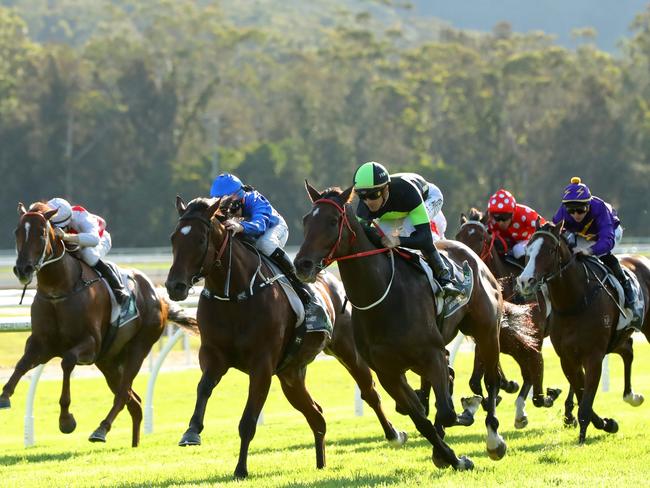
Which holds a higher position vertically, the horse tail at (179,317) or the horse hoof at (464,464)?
the horse hoof at (464,464)

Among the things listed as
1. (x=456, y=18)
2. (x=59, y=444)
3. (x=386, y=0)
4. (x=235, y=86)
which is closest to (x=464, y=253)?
(x=59, y=444)

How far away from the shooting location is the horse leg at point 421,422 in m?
7.05

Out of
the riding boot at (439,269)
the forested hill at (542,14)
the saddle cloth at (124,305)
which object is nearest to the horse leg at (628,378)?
the riding boot at (439,269)

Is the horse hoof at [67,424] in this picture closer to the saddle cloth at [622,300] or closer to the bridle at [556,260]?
the bridle at [556,260]

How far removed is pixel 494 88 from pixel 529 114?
222cm

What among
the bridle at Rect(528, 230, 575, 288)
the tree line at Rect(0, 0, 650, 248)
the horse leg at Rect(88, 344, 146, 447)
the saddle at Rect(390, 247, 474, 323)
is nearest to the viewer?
the saddle at Rect(390, 247, 474, 323)

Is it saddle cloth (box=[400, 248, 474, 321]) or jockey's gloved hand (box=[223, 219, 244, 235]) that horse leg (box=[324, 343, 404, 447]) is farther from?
jockey's gloved hand (box=[223, 219, 244, 235])

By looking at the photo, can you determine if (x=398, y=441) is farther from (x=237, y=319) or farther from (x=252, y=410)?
(x=237, y=319)

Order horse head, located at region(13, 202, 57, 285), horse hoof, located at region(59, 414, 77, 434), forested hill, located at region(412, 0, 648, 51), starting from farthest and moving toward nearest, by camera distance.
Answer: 1. forested hill, located at region(412, 0, 648, 51)
2. horse hoof, located at region(59, 414, 77, 434)
3. horse head, located at region(13, 202, 57, 285)

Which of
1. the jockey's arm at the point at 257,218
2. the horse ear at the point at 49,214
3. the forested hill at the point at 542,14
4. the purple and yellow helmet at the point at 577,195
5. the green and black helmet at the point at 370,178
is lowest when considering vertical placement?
the horse ear at the point at 49,214

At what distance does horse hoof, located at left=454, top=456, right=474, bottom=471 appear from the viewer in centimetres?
712

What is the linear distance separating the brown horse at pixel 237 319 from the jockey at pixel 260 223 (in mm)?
160

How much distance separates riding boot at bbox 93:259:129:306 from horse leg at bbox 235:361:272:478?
2884 millimetres

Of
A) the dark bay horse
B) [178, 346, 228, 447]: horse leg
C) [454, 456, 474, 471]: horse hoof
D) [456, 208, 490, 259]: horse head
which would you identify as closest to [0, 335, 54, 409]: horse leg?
[178, 346, 228, 447]: horse leg
